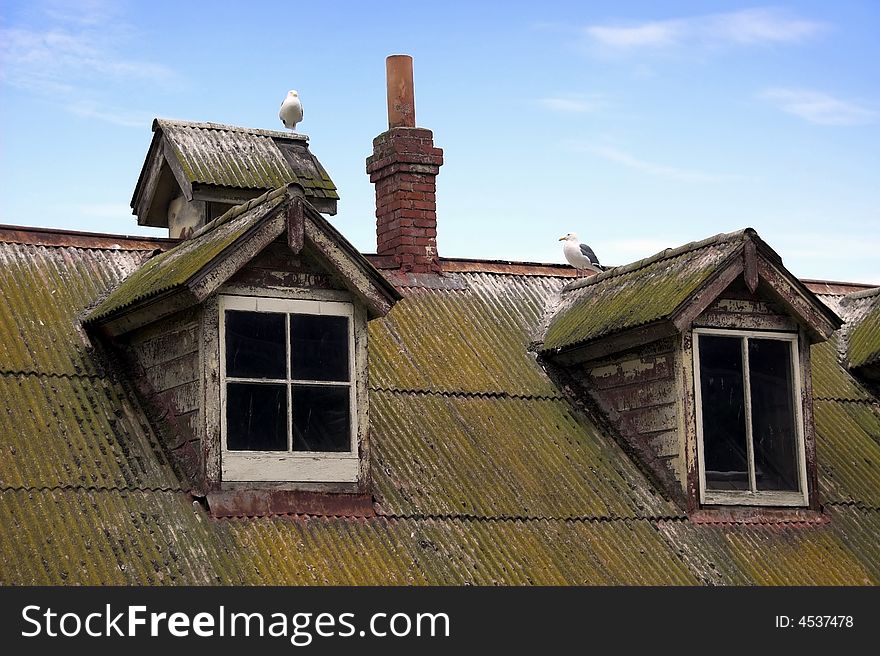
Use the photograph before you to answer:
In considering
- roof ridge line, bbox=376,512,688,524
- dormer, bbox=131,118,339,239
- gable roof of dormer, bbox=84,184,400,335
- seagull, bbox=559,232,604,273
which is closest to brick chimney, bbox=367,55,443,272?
dormer, bbox=131,118,339,239

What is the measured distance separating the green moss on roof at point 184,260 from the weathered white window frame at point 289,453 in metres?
0.40

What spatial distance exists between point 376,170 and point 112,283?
401 centimetres

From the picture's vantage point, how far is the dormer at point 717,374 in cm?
1461

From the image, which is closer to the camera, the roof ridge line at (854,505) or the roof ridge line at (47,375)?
the roof ridge line at (47,375)

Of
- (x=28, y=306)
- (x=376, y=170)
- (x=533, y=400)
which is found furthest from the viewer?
(x=376, y=170)

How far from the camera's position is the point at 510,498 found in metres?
13.8

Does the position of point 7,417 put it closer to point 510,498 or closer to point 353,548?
point 353,548

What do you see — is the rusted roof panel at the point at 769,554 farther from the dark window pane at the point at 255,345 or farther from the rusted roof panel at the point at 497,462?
the dark window pane at the point at 255,345

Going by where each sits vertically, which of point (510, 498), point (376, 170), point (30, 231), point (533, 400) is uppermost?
point (376, 170)

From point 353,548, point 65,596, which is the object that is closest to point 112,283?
point 353,548

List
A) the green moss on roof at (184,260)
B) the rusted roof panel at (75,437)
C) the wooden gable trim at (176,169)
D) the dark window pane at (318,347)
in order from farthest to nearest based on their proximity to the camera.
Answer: the wooden gable trim at (176,169) < the dark window pane at (318,347) < the green moss on roof at (184,260) < the rusted roof panel at (75,437)

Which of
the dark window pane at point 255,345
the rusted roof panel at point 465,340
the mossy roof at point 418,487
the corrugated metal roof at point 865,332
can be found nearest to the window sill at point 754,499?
the mossy roof at point 418,487

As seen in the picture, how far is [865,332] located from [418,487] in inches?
255

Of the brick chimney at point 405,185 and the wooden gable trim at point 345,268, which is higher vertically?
the brick chimney at point 405,185
